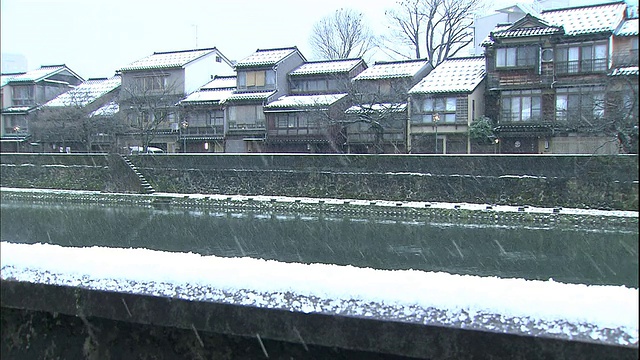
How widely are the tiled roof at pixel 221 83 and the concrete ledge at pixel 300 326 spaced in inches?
948

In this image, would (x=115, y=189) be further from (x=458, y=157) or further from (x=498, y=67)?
(x=498, y=67)

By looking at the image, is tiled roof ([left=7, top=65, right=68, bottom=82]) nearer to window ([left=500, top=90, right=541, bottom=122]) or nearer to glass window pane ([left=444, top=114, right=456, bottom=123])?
window ([left=500, top=90, right=541, bottom=122])

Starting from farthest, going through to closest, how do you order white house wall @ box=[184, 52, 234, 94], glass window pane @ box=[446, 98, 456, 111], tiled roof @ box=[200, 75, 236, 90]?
tiled roof @ box=[200, 75, 236, 90] < glass window pane @ box=[446, 98, 456, 111] < white house wall @ box=[184, 52, 234, 94]

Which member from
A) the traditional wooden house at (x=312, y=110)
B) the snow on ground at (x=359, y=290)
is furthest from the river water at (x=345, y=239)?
the traditional wooden house at (x=312, y=110)

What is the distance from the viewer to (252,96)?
26359 mm

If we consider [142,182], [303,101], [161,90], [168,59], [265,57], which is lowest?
[142,182]

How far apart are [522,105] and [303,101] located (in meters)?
17.7

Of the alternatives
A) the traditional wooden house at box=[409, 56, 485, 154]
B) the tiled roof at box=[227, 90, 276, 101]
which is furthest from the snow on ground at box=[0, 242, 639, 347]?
the tiled roof at box=[227, 90, 276, 101]

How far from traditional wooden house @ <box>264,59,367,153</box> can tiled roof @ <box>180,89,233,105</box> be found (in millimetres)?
2527

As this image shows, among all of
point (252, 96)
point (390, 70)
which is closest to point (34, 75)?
point (390, 70)

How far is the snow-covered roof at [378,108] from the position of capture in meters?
22.1

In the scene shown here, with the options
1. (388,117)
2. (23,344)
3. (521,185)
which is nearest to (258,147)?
(388,117)

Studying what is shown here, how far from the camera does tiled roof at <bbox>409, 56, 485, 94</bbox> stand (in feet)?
62.1

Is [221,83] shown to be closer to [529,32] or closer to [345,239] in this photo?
[345,239]
